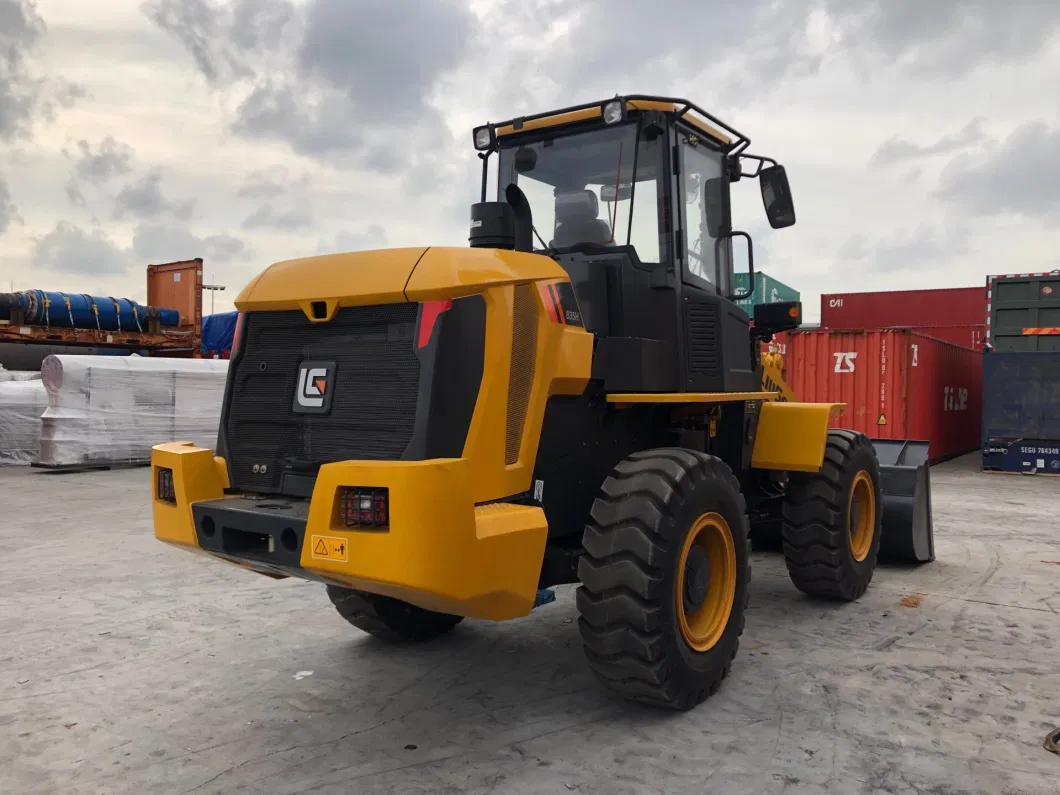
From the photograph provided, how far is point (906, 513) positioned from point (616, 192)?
3987mm

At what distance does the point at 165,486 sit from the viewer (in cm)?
382

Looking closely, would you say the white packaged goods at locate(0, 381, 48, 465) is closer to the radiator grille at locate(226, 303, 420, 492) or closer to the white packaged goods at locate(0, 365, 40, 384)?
the white packaged goods at locate(0, 365, 40, 384)

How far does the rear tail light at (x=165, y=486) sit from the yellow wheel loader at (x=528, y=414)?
1 centimetres

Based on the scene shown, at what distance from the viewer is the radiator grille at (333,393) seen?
3395mm

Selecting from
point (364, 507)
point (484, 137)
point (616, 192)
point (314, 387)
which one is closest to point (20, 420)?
point (484, 137)

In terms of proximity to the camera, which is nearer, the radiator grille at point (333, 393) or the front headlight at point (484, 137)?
the radiator grille at point (333, 393)

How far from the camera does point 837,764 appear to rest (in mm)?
3279

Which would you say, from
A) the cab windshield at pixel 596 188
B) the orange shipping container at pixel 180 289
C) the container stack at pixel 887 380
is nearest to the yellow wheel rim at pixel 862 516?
the cab windshield at pixel 596 188

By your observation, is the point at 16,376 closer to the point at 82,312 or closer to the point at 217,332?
the point at 82,312

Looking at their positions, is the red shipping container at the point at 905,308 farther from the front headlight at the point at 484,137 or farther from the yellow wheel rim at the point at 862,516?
the front headlight at the point at 484,137

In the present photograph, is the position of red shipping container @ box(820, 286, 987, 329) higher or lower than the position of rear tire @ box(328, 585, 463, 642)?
higher

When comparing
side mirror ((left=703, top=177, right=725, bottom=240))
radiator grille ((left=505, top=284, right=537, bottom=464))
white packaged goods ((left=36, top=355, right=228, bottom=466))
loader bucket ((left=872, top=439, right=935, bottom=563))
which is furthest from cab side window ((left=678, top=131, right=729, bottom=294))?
white packaged goods ((left=36, top=355, right=228, bottom=466))

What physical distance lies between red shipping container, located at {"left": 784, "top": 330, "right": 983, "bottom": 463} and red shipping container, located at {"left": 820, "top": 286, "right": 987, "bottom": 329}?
680 cm

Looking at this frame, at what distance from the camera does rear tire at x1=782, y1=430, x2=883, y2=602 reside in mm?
5344
